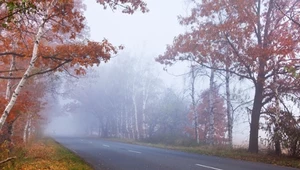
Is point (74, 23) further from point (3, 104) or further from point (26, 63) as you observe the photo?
point (26, 63)

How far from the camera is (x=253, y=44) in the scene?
53.2 feet

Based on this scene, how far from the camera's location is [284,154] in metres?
14.4

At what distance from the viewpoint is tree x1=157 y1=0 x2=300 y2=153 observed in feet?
49.1

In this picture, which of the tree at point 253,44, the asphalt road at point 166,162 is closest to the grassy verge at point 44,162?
the asphalt road at point 166,162

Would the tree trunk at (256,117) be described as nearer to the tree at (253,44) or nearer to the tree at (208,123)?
the tree at (253,44)

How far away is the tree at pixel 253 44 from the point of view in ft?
49.1

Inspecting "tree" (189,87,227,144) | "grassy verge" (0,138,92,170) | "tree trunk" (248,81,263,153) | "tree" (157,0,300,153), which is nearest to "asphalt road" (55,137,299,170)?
"grassy verge" (0,138,92,170)

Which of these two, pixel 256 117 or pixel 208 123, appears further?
pixel 208 123

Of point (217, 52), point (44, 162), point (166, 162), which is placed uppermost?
point (217, 52)

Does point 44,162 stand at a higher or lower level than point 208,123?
lower

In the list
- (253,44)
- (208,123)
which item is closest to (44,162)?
(253,44)

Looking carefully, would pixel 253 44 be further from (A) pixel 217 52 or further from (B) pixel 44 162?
(B) pixel 44 162

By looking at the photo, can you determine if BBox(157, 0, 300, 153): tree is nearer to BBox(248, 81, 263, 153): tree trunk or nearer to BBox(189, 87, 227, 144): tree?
BBox(248, 81, 263, 153): tree trunk

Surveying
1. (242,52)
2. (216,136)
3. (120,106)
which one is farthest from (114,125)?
(242,52)
